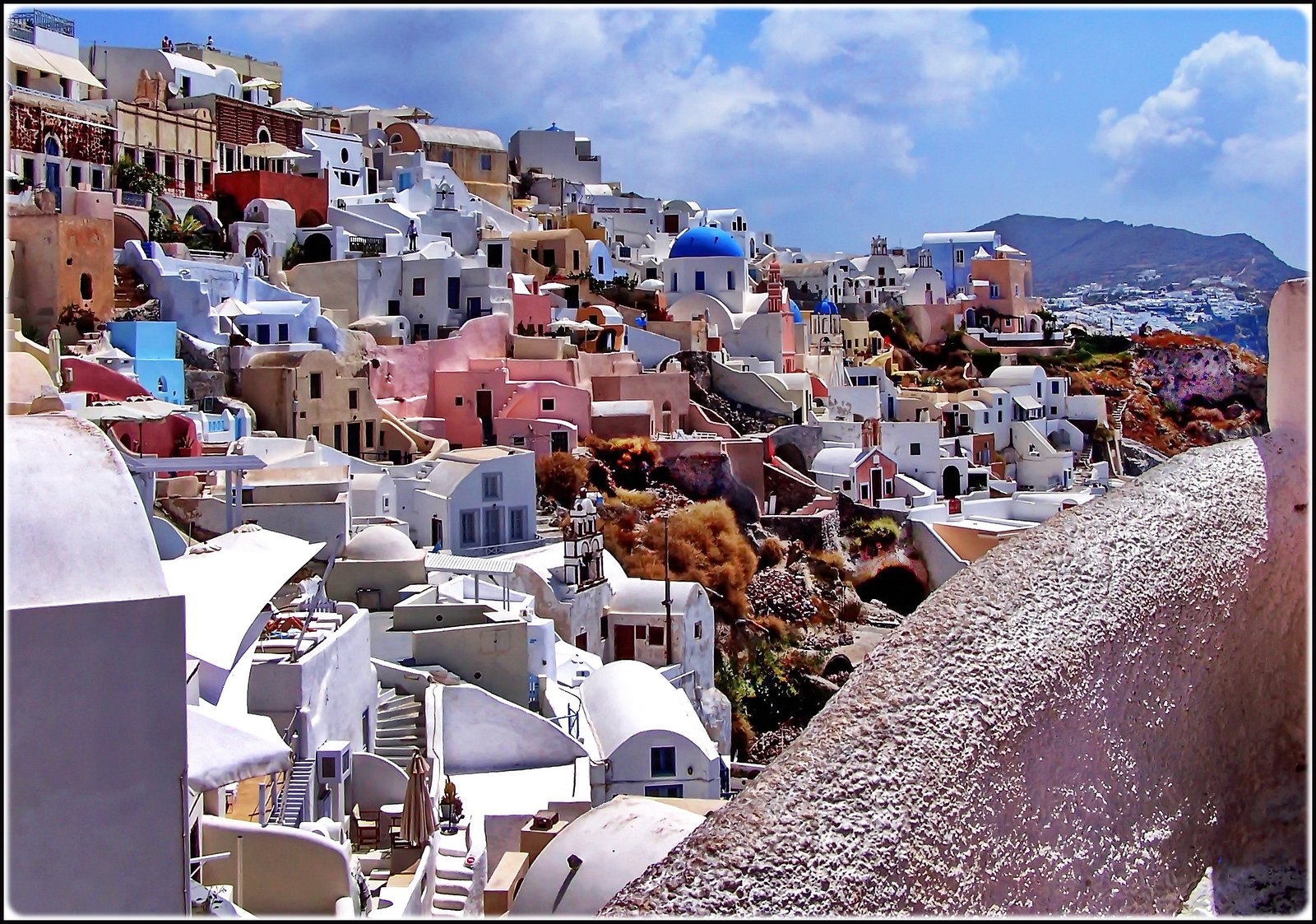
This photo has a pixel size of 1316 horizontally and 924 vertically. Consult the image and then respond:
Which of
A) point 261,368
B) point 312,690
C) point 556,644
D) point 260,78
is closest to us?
point 312,690

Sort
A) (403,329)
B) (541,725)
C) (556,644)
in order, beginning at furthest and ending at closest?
1. (403,329)
2. (556,644)
3. (541,725)

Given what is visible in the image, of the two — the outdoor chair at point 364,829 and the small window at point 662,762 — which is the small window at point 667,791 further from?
the outdoor chair at point 364,829

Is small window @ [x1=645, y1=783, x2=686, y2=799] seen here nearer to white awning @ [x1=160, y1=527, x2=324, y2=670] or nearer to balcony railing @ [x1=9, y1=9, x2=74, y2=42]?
white awning @ [x1=160, y1=527, x2=324, y2=670]

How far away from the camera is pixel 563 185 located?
41.2 meters

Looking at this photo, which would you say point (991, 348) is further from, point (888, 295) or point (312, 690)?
point (312, 690)

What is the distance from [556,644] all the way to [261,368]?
8.28 metres

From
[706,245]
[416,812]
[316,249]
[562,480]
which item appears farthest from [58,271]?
[706,245]

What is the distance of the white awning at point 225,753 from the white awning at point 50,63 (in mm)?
24636

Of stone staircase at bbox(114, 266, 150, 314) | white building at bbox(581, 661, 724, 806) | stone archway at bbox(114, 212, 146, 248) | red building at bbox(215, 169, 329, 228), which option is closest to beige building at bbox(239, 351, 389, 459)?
stone staircase at bbox(114, 266, 150, 314)

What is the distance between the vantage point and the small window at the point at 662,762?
12.0m

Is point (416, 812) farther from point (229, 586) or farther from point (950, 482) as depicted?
point (950, 482)

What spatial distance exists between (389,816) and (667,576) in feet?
33.6

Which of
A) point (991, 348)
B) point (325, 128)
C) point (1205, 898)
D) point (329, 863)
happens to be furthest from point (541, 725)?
point (991, 348)

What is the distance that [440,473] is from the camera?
61.2ft
